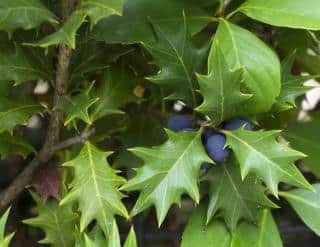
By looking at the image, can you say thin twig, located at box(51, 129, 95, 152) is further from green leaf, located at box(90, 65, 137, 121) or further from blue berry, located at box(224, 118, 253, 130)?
blue berry, located at box(224, 118, 253, 130)

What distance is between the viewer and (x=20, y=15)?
0.69m

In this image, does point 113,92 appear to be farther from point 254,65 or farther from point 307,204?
point 307,204

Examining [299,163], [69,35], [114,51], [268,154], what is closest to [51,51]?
[114,51]

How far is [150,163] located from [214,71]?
129 mm

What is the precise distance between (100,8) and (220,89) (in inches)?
6.7

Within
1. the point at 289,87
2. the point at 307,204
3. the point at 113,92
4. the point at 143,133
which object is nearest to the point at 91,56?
the point at 113,92

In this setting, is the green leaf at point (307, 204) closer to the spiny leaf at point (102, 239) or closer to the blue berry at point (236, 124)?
the blue berry at point (236, 124)

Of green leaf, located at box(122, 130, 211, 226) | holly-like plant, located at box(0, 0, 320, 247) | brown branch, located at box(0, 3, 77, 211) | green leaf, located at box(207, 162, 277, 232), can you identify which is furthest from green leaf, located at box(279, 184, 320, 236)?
brown branch, located at box(0, 3, 77, 211)

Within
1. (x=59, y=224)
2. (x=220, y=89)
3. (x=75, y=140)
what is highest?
(x=220, y=89)

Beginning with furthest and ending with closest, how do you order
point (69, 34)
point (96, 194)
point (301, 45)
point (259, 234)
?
point (301, 45) < point (259, 234) < point (96, 194) < point (69, 34)

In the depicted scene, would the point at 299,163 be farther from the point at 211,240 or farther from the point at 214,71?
the point at 214,71

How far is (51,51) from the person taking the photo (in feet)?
2.67

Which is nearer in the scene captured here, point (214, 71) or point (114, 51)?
point (214, 71)

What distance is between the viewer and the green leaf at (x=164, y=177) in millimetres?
722
